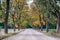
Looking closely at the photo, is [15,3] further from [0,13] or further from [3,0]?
[0,13]

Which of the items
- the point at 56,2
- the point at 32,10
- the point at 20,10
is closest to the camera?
the point at 56,2

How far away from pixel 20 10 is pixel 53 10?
80.1 feet

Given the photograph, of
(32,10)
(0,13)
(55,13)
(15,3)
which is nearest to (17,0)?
(15,3)

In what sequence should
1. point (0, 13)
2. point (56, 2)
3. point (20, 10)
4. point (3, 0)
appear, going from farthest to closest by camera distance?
point (20, 10) < point (3, 0) < point (56, 2) < point (0, 13)

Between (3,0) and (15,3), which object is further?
(15,3)

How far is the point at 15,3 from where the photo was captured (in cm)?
6241

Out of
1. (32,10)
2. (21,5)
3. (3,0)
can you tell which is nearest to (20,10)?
(21,5)

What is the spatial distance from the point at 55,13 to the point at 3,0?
11.6m

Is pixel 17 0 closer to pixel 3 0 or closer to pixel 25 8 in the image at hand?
pixel 25 8

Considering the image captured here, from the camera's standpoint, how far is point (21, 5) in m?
66.3

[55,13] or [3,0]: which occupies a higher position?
[3,0]

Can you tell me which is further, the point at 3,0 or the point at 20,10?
the point at 20,10

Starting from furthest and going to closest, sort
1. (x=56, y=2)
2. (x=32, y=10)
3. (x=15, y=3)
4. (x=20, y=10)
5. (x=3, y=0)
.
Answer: (x=32, y=10) → (x=20, y=10) → (x=15, y=3) → (x=3, y=0) → (x=56, y=2)

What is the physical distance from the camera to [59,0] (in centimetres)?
4178
